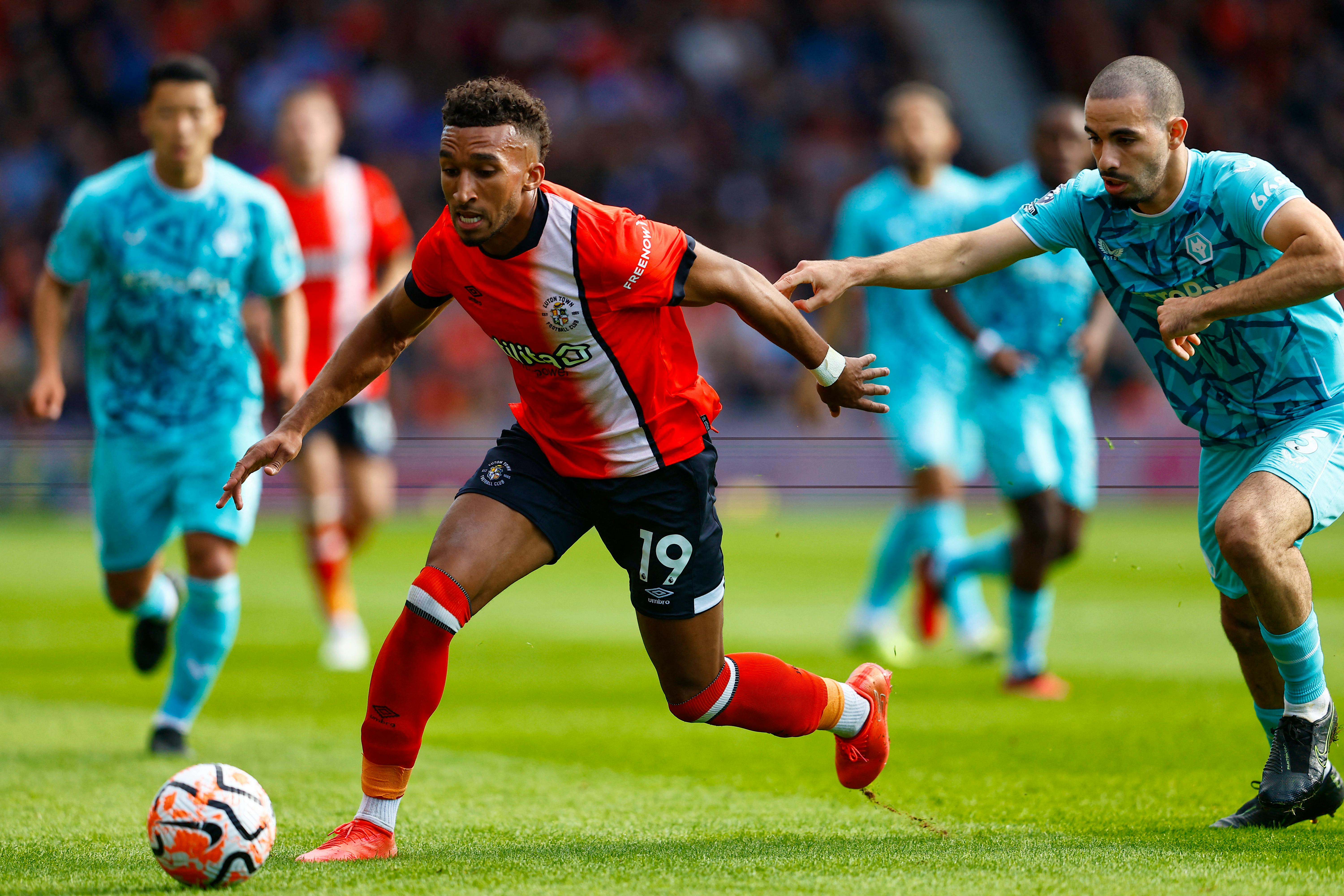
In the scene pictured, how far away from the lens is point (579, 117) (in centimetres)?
2280

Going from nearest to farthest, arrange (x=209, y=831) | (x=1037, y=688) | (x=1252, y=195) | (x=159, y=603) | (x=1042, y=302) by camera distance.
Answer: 1. (x=209, y=831)
2. (x=1252, y=195)
3. (x=159, y=603)
4. (x=1037, y=688)
5. (x=1042, y=302)

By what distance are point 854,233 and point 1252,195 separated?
17.6 ft

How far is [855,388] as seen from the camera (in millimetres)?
4574

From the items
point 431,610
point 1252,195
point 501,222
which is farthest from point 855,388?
point 431,610

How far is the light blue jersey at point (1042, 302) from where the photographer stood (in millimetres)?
8289

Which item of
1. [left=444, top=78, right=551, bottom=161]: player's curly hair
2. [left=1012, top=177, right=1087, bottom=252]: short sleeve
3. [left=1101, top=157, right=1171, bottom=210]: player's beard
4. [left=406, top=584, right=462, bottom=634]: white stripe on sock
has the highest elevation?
[left=444, top=78, right=551, bottom=161]: player's curly hair

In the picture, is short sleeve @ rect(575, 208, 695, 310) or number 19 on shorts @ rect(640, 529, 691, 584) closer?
short sleeve @ rect(575, 208, 695, 310)

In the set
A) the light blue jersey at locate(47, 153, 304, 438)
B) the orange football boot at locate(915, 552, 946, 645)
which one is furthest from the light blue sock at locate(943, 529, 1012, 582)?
the light blue jersey at locate(47, 153, 304, 438)

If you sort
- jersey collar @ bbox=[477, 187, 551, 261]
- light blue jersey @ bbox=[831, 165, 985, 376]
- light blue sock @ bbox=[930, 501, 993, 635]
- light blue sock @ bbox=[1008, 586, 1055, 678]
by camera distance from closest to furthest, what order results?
jersey collar @ bbox=[477, 187, 551, 261]
light blue sock @ bbox=[1008, 586, 1055, 678]
light blue sock @ bbox=[930, 501, 993, 635]
light blue jersey @ bbox=[831, 165, 985, 376]

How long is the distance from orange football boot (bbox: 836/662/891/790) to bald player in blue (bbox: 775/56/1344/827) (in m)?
1.12

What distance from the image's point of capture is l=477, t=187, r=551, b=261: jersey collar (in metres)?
4.39

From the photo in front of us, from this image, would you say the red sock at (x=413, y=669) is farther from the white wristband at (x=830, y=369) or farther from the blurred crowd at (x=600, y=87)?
the blurred crowd at (x=600, y=87)

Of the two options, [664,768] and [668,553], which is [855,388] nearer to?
[668,553]

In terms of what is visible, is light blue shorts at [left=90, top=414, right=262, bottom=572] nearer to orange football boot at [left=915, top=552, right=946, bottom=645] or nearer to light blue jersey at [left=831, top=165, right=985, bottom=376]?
orange football boot at [left=915, top=552, right=946, bottom=645]
